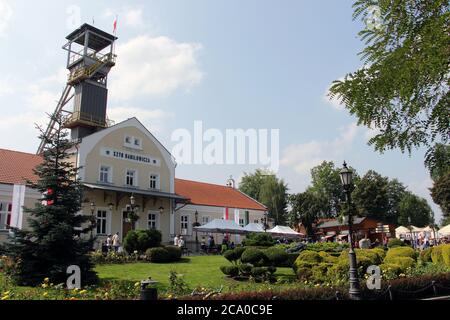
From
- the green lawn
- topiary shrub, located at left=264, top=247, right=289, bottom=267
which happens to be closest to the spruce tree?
the green lawn

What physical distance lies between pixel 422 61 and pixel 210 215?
37655 millimetres

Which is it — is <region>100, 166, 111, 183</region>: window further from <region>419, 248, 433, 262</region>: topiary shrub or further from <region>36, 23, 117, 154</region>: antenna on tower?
<region>419, 248, 433, 262</region>: topiary shrub

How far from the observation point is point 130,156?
35.1 metres

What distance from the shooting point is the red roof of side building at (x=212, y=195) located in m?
43.2

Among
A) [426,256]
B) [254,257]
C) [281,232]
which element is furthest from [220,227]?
[426,256]

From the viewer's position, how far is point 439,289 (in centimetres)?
1464

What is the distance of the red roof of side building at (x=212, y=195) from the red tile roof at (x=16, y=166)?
1438 cm

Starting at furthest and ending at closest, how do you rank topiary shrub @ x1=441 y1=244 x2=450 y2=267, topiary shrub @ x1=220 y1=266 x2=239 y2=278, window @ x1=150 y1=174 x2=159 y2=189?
window @ x1=150 y1=174 x2=159 y2=189 < topiary shrub @ x1=441 y1=244 x2=450 y2=267 < topiary shrub @ x1=220 y1=266 x2=239 y2=278

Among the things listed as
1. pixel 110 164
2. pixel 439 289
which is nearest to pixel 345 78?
pixel 439 289

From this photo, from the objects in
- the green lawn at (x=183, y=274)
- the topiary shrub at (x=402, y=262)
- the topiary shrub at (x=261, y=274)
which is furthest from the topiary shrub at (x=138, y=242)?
the topiary shrub at (x=402, y=262)

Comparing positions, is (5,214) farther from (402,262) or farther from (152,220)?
(402,262)

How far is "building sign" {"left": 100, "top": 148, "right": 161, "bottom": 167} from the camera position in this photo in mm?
33438

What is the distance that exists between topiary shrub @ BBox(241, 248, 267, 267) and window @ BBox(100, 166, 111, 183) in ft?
60.0
